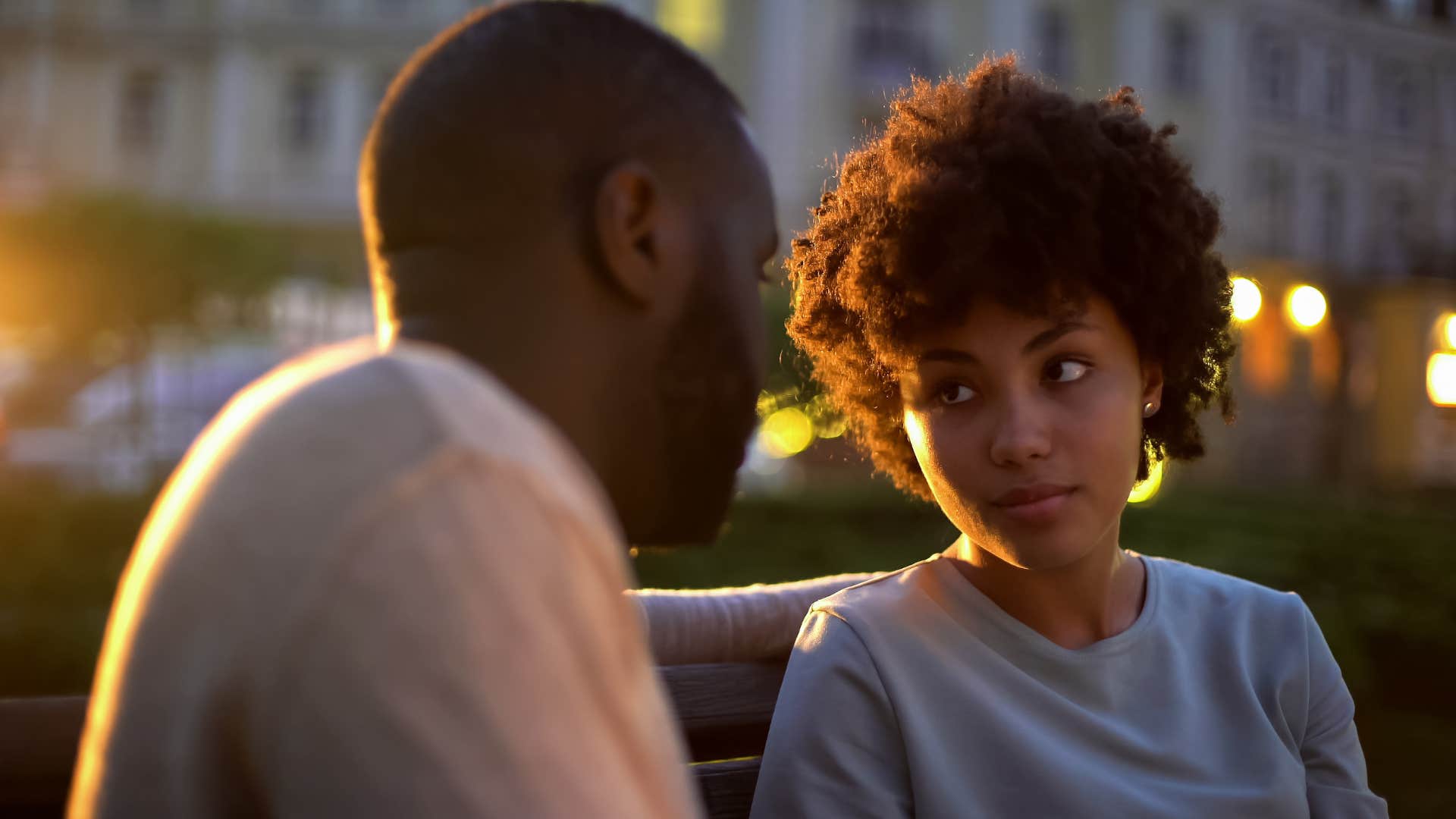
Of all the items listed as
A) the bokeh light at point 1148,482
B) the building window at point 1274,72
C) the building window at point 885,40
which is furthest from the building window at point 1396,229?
the bokeh light at point 1148,482

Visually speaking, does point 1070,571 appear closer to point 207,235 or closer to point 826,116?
point 207,235

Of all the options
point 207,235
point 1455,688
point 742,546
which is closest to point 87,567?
point 742,546

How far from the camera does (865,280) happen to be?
222 centimetres

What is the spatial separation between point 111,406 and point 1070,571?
19528 mm

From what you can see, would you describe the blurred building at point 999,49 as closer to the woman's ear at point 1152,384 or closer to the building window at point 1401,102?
the building window at point 1401,102

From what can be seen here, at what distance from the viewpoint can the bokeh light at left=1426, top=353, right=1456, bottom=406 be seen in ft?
27.0

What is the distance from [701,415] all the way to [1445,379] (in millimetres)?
8213

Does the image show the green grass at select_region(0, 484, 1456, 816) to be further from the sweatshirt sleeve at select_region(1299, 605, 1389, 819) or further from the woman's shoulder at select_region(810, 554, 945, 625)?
the sweatshirt sleeve at select_region(1299, 605, 1389, 819)

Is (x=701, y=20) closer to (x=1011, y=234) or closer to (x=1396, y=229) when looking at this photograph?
(x=1396, y=229)

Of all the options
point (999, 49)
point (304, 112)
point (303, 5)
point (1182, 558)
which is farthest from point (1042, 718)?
point (303, 5)

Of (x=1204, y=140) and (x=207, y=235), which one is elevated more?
(x=1204, y=140)

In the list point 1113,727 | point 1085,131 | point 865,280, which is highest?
point 1085,131

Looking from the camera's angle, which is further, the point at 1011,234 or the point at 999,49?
the point at 999,49

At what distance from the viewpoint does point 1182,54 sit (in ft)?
106
